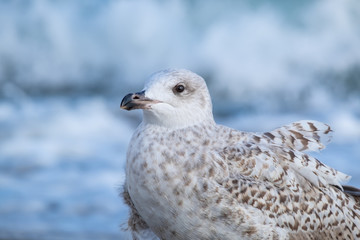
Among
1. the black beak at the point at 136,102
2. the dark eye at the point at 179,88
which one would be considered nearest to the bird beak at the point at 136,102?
the black beak at the point at 136,102

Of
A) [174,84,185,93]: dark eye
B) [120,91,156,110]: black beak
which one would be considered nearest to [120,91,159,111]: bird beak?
[120,91,156,110]: black beak

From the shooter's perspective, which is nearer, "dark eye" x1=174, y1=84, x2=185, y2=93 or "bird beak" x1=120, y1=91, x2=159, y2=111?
"bird beak" x1=120, y1=91, x2=159, y2=111

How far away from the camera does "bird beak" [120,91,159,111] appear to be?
4230 mm

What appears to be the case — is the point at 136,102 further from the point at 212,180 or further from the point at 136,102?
the point at 212,180

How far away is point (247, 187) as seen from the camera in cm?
442

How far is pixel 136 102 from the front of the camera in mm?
4234

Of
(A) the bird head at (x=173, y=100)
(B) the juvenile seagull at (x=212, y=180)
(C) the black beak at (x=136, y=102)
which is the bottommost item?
(B) the juvenile seagull at (x=212, y=180)

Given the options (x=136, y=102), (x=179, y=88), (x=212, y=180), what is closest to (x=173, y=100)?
(x=179, y=88)

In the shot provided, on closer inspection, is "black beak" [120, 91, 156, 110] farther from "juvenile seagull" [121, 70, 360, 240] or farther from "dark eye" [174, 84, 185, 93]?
"dark eye" [174, 84, 185, 93]

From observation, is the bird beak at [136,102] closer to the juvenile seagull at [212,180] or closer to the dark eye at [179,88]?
the juvenile seagull at [212,180]

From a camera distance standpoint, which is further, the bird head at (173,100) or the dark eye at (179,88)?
the dark eye at (179,88)

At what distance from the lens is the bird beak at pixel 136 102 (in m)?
4.23

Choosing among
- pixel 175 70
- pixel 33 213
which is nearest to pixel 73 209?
pixel 33 213

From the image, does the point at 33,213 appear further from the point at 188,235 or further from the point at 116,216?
the point at 188,235
